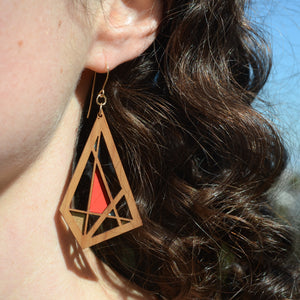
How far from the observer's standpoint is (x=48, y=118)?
105cm

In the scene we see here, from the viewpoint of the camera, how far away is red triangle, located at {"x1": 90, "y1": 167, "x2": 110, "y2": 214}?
1212 millimetres

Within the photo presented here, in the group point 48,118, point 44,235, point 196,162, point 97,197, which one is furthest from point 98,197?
point 196,162

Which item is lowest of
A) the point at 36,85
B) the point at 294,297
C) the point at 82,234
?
the point at 294,297

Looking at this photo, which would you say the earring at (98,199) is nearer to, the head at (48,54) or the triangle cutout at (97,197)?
the triangle cutout at (97,197)

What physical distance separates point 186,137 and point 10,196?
63 cm

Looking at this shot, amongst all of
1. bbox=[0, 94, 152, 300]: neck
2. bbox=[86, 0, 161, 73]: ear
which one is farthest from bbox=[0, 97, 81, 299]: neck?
bbox=[86, 0, 161, 73]: ear

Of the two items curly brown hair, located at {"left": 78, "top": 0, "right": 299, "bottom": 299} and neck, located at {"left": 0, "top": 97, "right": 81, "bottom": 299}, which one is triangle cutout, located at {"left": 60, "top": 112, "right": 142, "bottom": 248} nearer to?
neck, located at {"left": 0, "top": 97, "right": 81, "bottom": 299}

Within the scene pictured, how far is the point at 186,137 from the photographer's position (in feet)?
4.76

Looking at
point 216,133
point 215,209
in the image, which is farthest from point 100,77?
point 215,209

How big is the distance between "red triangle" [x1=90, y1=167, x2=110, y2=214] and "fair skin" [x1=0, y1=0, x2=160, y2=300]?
9cm

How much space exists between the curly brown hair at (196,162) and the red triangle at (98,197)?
186mm

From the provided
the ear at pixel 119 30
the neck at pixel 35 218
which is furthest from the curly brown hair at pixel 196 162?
the neck at pixel 35 218

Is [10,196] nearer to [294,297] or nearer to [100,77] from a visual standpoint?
[100,77]

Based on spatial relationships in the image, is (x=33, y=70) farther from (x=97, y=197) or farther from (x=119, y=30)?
(x=97, y=197)
